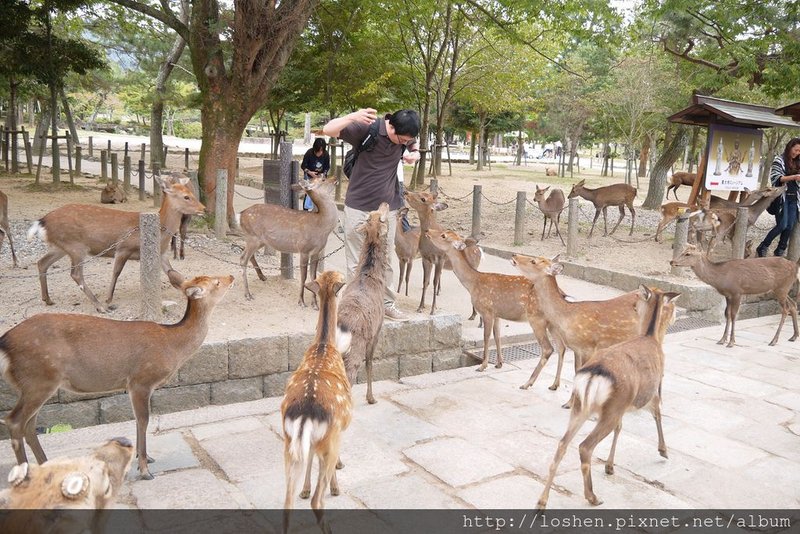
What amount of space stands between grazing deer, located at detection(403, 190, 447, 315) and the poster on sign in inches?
215

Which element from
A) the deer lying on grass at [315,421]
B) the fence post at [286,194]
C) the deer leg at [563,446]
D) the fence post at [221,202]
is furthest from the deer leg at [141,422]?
the fence post at [221,202]

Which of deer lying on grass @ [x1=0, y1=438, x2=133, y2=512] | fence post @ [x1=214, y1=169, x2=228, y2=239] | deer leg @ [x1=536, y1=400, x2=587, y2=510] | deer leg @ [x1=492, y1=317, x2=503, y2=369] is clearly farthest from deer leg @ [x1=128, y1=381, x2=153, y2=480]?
fence post @ [x1=214, y1=169, x2=228, y2=239]

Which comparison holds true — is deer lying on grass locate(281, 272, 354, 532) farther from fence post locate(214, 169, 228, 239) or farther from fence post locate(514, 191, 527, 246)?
fence post locate(514, 191, 527, 246)

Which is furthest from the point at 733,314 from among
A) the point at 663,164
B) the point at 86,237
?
the point at 663,164

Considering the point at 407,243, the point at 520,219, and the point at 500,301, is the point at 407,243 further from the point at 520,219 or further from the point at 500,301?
the point at 520,219

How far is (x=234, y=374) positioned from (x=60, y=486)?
3140 mm

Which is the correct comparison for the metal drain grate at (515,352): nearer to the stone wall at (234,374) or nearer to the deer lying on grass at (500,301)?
the deer lying on grass at (500,301)

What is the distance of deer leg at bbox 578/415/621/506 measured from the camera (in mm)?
3422

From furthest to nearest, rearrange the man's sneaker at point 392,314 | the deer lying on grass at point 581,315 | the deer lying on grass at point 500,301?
the man's sneaker at point 392,314 → the deer lying on grass at point 500,301 → the deer lying on grass at point 581,315

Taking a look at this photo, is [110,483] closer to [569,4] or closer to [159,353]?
[159,353]

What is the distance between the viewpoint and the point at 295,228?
6.70m

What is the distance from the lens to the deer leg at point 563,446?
132 inches

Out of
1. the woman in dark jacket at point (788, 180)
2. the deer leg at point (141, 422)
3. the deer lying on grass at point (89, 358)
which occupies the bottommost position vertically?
the deer leg at point (141, 422)

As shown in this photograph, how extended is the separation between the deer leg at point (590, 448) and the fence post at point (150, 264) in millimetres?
3627
